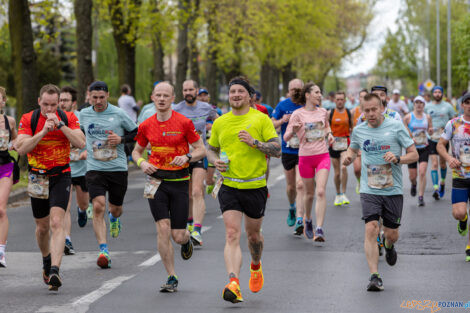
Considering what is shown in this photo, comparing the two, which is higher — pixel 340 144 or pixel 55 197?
pixel 55 197

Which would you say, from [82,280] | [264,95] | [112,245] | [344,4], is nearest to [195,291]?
[82,280]

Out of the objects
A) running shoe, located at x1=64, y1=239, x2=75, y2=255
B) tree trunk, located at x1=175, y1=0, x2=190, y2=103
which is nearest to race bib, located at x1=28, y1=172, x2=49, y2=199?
running shoe, located at x1=64, y1=239, x2=75, y2=255

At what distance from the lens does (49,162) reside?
8.23 meters

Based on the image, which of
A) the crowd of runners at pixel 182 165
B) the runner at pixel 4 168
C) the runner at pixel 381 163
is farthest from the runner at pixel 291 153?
the runner at pixel 4 168

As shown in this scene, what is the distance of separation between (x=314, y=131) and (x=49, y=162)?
13.5 ft

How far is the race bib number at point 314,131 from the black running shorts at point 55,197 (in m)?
3.87

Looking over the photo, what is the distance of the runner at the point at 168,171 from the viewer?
25.7 feet

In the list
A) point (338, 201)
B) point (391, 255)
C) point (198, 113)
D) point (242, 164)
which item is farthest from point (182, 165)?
point (338, 201)

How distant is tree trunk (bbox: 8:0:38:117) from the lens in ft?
70.0

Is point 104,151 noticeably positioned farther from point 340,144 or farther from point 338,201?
point 340,144

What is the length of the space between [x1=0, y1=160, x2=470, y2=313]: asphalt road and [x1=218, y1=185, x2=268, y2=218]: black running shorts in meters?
0.76

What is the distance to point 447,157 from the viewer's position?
966 cm

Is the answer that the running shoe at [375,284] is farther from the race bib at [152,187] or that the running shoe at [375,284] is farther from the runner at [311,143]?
the runner at [311,143]

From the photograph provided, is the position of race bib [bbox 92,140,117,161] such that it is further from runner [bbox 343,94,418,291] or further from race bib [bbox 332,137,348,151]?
race bib [bbox 332,137,348,151]
